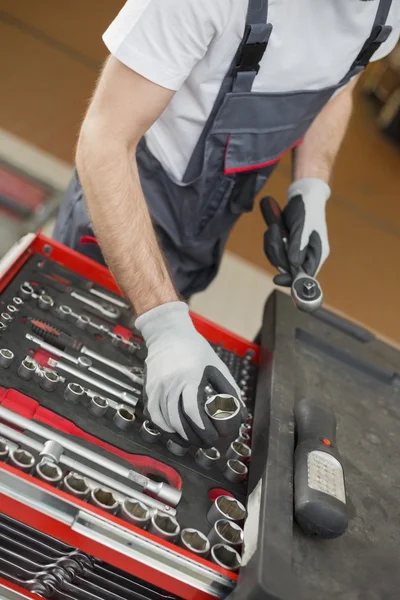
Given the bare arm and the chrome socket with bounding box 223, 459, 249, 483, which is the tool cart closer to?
the chrome socket with bounding box 223, 459, 249, 483

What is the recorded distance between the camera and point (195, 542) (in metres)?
0.74

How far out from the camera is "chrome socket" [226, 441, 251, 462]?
0.91m

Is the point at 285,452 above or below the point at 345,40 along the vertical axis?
below

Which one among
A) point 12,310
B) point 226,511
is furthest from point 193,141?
point 226,511

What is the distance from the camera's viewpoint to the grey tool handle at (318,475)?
2.46 ft

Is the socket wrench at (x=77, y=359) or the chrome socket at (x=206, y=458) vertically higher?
the chrome socket at (x=206, y=458)

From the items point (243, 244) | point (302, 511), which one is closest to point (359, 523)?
point (302, 511)

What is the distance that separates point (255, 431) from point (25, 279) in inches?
17.4

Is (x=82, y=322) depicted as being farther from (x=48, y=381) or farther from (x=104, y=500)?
(x=104, y=500)

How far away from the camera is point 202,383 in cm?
87

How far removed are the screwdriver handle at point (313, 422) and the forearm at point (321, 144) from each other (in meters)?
0.67

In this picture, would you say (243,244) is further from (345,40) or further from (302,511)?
(302,511)

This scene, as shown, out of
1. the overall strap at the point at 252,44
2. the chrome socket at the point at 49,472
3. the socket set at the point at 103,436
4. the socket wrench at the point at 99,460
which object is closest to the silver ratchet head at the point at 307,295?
the socket set at the point at 103,436

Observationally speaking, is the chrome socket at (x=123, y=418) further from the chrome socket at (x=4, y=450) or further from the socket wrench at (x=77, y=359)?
the chrome socket at (x=4, y=450)
